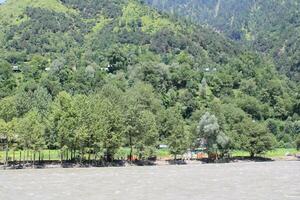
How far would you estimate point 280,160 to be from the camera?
516ft

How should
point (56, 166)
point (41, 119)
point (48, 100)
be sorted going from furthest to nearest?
point (48, 100), point (41, 119), point (56, 166)

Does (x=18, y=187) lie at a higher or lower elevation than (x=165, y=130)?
lower

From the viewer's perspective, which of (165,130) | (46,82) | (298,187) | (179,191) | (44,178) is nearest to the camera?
(179,191)

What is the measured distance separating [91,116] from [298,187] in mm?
63171

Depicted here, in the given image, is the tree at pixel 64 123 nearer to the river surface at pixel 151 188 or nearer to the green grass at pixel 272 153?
the river surface at pixel 151 188

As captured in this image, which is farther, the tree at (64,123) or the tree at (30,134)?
the tree at (64,123)

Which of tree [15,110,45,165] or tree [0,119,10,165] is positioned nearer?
tree [0,119,10,165]

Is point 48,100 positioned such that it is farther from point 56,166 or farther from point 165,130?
point 56,166

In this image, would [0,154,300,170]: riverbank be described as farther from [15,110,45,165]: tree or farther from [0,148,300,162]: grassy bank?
[0,148,300,162]: grassy bank

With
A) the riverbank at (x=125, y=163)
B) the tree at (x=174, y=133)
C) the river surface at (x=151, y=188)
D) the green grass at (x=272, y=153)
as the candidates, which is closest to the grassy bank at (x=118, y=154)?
→ the green grass at (x=272, y=153)

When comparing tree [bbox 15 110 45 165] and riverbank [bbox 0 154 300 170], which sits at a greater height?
tree [bbox 15 110 45 165]

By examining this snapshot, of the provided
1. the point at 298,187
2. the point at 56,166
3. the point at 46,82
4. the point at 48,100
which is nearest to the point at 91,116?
the point at 56,166

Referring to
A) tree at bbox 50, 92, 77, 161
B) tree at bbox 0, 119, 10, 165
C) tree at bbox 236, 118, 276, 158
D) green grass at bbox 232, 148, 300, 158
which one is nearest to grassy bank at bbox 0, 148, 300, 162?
green grass at bbox 232, 148, 300, 158

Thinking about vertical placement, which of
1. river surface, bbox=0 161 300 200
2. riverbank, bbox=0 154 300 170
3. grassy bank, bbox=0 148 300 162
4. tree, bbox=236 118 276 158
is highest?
tree, bbox=236 118 276 158
